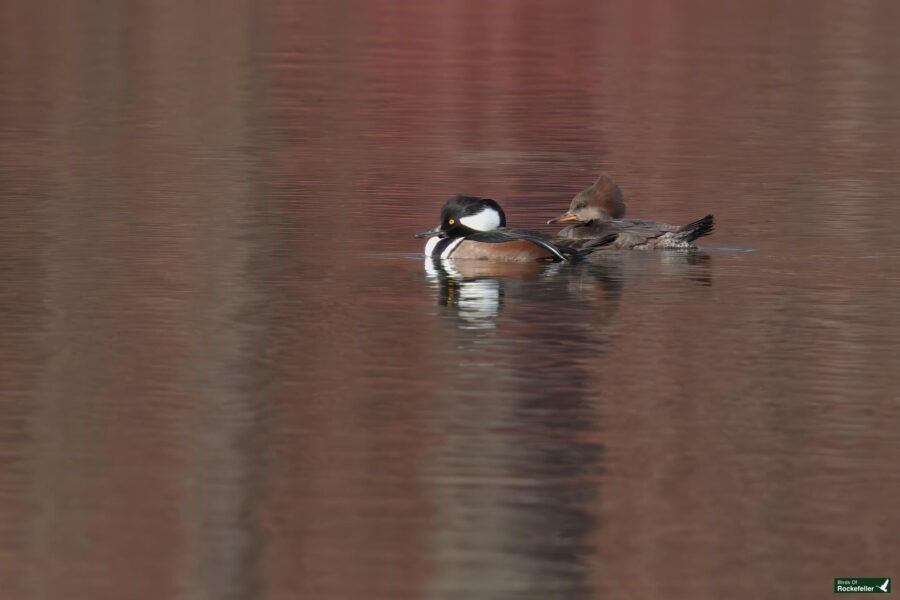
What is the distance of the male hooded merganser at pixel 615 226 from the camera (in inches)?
777

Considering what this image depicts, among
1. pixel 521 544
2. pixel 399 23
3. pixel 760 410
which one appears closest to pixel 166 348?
pixel 760 410

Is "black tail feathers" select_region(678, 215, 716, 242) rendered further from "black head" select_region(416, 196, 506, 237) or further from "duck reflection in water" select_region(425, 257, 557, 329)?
"black head" select_region(416, 196, 506, 237)

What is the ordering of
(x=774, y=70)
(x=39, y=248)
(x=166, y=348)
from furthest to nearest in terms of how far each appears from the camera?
(x=774, y=70)
(x=39, y=248)
(x=166, y=348)

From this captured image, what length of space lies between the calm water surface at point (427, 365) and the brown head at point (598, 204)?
0.86 meters

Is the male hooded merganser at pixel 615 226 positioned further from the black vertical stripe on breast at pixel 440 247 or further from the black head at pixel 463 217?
the black vertical stripe on breast at pixel 440 247

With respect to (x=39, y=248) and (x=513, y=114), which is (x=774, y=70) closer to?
(x=513, y=114)

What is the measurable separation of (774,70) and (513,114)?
9.88 m

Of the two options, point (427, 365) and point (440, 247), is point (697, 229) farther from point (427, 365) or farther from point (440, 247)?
point (427, 365)

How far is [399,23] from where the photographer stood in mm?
58969

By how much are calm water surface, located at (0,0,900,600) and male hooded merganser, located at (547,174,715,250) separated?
224 millimetres
